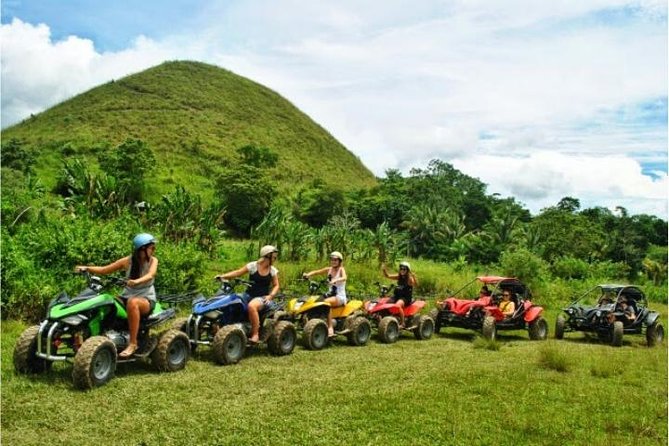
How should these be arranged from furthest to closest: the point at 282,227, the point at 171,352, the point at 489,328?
1. the point at 282,227
2. the point at 489,328
3. the point at 171,352

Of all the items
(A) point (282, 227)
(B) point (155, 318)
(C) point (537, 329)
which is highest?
Result: (A) point (282, 227)

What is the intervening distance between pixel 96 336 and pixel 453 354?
634cm

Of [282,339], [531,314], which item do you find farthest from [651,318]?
[282,339]

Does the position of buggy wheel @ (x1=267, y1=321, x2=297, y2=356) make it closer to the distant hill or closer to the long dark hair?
the long dark hair

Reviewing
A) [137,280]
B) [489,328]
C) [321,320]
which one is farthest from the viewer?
[489,328]

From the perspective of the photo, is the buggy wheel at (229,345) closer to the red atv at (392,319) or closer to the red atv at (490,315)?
the red atv at (392,319)

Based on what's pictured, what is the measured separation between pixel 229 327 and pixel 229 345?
0.85 ft

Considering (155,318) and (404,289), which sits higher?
(404,289)

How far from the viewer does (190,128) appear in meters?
74.1

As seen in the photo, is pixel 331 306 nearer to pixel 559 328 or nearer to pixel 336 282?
pixel 336 282

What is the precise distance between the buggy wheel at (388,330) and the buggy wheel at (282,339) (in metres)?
2.70

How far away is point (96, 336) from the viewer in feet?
23.1

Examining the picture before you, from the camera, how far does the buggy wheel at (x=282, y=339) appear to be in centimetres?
954

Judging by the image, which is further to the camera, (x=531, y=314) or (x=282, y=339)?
(x=531, y=314)
